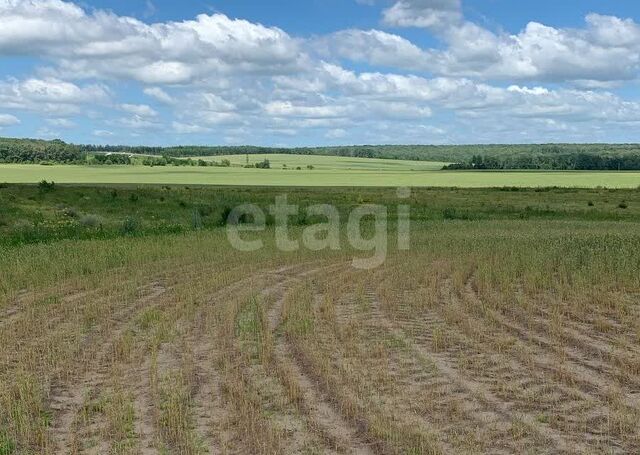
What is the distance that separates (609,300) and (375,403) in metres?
6.43

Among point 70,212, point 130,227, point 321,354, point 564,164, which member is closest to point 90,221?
point 130,227

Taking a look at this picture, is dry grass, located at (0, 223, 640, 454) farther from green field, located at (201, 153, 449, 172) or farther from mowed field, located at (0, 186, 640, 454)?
green field, located at (201, 153, 449, 172)

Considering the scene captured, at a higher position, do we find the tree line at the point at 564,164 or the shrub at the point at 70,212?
the tree line at the point at 564,164

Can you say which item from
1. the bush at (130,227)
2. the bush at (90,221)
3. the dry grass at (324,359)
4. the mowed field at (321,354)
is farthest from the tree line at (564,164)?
the dry grass at (324,359)

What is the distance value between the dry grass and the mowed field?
29mm

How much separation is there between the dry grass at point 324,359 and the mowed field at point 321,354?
29mm

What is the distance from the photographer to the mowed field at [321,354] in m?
6.52

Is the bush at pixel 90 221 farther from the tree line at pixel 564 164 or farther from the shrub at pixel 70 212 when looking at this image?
the tree line at pixel 564 164

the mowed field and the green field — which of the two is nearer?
the mowed field

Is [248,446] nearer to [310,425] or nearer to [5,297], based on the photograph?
[310,425]

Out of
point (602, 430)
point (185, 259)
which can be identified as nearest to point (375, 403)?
point (602, 430)

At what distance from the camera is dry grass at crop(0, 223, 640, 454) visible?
6.50 m

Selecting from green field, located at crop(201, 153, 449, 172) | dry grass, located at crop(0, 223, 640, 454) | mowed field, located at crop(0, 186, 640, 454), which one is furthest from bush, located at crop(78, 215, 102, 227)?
green field, located at crop(201, 153, 449, 172)

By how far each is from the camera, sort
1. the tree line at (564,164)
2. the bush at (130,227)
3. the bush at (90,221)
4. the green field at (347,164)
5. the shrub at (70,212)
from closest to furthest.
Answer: the bush at (130,227)
the bush at (90,221)
the shrub at (70,212)
the tree line at (564,164)
the green field at (347,164)
